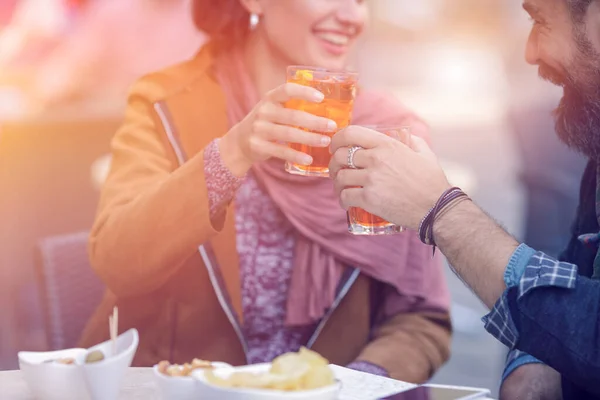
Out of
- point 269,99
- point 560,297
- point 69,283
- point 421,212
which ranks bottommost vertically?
Result: point 69,283

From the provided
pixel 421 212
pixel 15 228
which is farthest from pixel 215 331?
pixel 15 228

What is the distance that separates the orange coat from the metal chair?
2.3 inches

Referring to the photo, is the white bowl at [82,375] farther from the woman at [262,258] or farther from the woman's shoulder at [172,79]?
the woman's shoulder at [172,79]

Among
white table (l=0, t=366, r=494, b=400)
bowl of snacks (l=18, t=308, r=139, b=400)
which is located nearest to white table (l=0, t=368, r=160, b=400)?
white table (l=0, t=366, r=494, b=400)

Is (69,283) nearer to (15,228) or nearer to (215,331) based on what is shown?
(215,331)

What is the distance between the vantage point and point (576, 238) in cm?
171

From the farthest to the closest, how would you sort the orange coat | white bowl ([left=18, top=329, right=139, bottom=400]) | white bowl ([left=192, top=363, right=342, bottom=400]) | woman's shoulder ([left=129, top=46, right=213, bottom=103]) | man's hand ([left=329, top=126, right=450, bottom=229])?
woman's shoulder ([left=129, top=46, right=213, bottom=103])
the orange coat
man's hand ([left=329, top=126, right=450, bottom=229])
white bowl ([left=18, top=329, right=139, bottom=400])
white bowl ([left=192, top=363, right=342, bottom=400])

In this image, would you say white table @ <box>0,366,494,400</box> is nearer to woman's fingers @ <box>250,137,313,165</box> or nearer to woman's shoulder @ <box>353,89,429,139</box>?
woman's fingers @ <box>250,137,313,165</box>

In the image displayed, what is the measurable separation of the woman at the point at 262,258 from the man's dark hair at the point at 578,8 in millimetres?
592

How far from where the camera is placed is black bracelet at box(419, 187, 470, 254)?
1393 mm

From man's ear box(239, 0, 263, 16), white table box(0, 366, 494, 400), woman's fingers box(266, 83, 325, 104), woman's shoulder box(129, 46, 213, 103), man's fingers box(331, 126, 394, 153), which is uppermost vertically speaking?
man's ear box(239, 0, 263, 16)

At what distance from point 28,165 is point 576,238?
2212 mm

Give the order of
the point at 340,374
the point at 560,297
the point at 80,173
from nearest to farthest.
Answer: the point at 560,297
the point at 340,374
the point at 80,173

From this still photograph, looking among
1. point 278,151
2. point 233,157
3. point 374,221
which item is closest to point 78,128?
point 233,157
